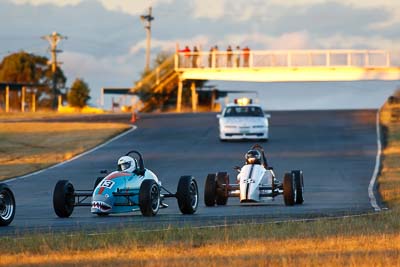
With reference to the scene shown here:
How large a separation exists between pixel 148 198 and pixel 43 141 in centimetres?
2908

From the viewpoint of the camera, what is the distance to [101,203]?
20203mm

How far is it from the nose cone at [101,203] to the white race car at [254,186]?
346 cm

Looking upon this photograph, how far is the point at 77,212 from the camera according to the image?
893 inches

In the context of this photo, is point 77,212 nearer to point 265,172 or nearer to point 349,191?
point 265,172

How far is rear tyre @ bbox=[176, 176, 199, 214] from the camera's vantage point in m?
20.8

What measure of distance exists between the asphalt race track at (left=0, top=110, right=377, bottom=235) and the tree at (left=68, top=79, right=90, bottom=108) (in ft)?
128

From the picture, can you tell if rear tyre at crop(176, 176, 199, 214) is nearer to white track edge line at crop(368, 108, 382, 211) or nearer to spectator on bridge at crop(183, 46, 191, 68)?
white track edge line at crop(368, 108, 382, 211)

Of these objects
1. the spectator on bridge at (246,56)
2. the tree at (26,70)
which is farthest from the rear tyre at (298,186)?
the tree at (26,70)

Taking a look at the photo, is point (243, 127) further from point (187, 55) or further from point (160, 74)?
point (160, 74)

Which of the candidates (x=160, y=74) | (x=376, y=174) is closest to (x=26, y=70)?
(x=160, y=74)

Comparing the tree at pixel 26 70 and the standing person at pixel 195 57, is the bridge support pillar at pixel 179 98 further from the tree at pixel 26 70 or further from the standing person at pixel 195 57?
the tree at pixel 26 70

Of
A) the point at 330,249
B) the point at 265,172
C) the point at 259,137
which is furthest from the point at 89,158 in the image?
the point at 330,249

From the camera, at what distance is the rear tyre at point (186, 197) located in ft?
68.4

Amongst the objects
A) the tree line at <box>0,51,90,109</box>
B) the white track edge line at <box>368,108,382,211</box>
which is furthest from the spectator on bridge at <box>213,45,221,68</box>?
the tree line at <box>0,51,90,109</box>
